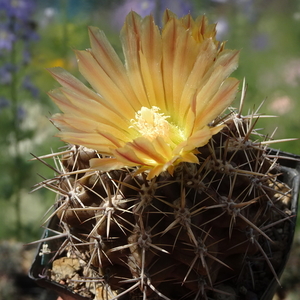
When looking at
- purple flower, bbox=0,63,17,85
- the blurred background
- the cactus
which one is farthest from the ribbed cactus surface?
purple flower, bbox=0,63,17,85

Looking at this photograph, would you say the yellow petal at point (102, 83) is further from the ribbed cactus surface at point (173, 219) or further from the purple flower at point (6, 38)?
the purple flower at point (6, 38)

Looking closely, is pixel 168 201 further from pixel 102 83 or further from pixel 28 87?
pixel 28 87

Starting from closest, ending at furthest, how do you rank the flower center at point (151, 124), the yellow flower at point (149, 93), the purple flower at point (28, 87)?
the yellow flower at point (149, 93)
the flower center at point (151, 124)
the purple flower at point (28, 87)

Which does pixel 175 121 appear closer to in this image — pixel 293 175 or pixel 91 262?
pixel 91 262

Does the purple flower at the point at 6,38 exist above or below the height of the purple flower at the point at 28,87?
above

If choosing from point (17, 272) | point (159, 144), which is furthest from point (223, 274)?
point (17, 272)

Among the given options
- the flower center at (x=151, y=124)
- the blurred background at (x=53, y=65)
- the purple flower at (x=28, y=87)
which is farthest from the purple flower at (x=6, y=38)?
the flower center at (x=151, y=124)

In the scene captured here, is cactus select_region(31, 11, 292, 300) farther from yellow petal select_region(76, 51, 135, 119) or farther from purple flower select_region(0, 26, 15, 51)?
purple flower select_region(0, 26, 15, 51)

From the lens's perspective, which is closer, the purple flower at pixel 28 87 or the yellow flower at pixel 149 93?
the yellow flower at pixel 149 93
